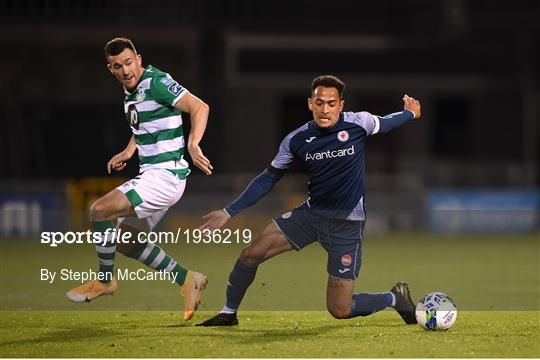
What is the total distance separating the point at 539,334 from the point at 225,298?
2298 millimetres

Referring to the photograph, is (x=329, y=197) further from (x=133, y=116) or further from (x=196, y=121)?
(x=133, y=116)

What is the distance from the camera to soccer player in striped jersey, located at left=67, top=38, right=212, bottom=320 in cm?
835

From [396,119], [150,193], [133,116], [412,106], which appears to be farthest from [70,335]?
[412,106]

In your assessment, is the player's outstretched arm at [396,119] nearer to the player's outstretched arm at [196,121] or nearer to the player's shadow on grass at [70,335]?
the player's outstretched arm at [196,121]

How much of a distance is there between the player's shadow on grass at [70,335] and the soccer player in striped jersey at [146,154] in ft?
1.45

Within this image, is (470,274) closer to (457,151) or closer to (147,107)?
(147,107)

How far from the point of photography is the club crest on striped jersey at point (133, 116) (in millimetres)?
8469

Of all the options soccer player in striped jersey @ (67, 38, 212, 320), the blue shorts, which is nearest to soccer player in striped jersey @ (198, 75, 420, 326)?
the blue shorts

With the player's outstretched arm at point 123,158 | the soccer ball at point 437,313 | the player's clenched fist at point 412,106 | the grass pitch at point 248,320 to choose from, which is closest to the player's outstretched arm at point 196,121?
the player's outstretched arm at point 123,158

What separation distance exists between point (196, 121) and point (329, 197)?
112 cm

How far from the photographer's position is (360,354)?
780cm

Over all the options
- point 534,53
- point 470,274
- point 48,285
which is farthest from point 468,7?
point 48,285

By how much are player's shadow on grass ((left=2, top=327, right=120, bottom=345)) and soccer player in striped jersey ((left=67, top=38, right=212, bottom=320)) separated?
44 cm

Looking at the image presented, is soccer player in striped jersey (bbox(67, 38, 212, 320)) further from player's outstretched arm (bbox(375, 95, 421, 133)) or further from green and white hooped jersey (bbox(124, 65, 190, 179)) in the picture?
player's outstretched arm (bbox(375, 95, 421, 133))
